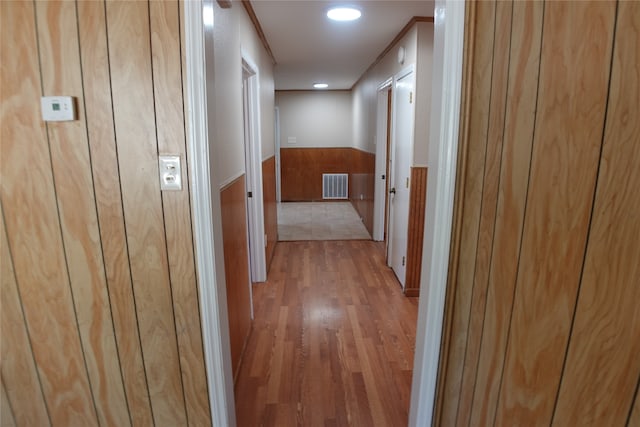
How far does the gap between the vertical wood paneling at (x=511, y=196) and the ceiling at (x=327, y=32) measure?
1841mm

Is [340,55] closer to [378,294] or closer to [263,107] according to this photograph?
[263,107]

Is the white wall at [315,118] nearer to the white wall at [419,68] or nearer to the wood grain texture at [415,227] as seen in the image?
the white wall at [419,68]

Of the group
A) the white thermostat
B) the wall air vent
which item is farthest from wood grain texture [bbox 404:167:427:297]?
the wall air vent

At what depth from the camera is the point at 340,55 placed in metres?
4.20

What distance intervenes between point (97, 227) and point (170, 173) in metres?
0.33

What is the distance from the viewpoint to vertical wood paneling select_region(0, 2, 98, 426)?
1.15 meters

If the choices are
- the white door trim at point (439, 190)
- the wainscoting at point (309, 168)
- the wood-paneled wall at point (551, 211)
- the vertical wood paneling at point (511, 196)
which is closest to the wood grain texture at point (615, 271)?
the wood-paneled wall at point (551, 211)

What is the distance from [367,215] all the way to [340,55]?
7.48 feet

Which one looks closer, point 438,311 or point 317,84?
point 438,311

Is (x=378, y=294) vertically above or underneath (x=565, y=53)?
underneath

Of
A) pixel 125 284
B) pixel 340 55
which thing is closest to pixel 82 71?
pixel 125 284

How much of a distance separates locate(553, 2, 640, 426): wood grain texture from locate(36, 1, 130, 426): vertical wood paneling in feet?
4.65

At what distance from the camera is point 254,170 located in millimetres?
3232

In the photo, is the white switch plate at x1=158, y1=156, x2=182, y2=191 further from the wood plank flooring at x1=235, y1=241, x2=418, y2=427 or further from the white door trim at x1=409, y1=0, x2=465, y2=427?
the wood plank flooring at x1=235, y1=241, x2=418, y2=427
